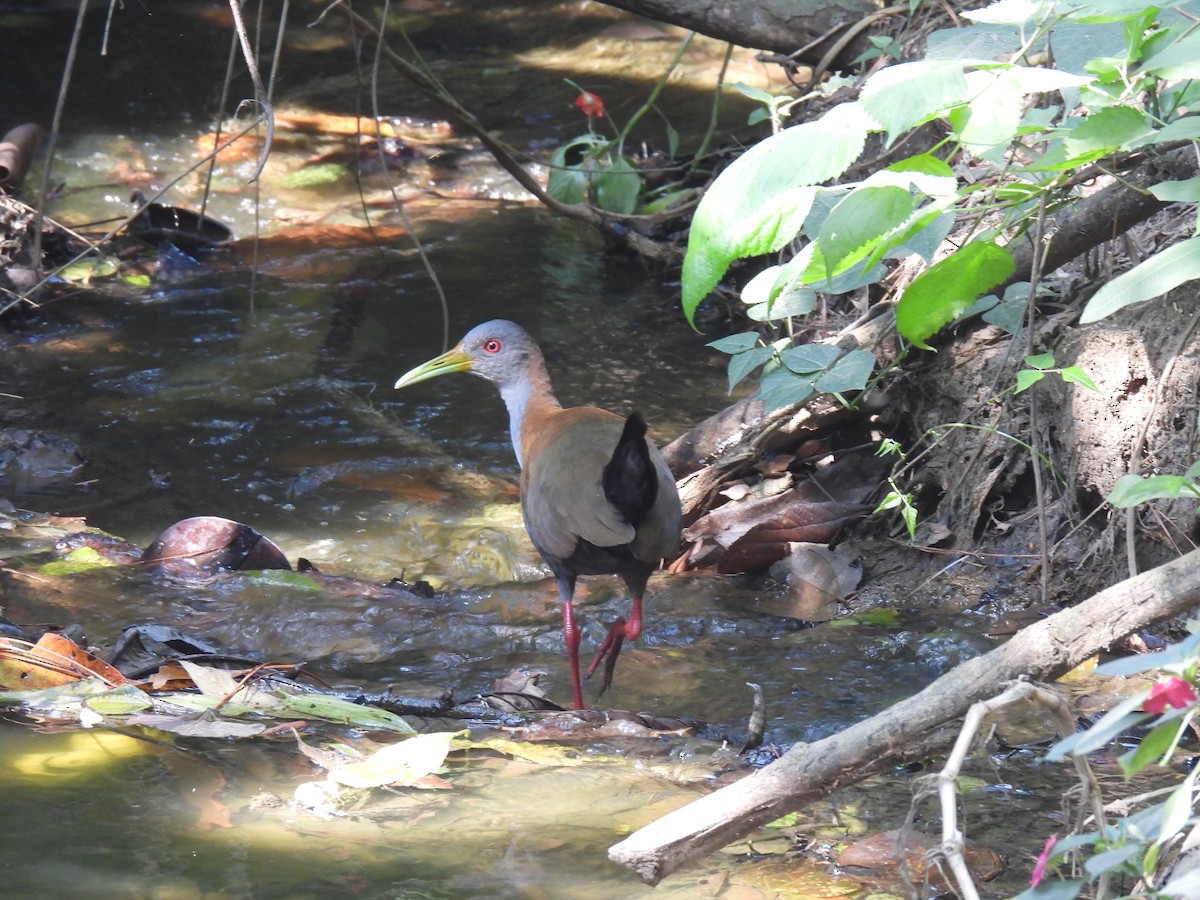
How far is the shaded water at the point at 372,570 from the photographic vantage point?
2.40m

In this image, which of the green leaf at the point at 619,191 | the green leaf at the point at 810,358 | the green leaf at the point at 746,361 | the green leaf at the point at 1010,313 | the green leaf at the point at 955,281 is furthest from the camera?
the green leaf at the point at 619,191

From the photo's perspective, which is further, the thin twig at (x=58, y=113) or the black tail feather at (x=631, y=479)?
the black tail feather at (x=631, y=479)

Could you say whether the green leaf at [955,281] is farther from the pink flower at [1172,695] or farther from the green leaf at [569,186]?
the green leaf at [569,186]

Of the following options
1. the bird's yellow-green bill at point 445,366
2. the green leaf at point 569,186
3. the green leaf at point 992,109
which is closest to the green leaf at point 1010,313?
the green leaf at point 992,109

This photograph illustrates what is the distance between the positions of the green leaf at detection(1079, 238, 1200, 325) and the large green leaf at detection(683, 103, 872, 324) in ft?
1.56

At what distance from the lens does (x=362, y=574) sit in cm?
495

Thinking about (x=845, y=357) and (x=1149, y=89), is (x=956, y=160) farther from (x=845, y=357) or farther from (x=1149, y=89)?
(x=1149, y=89)

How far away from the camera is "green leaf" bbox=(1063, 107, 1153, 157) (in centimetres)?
174

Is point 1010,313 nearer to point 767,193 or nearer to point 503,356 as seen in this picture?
point 503,356

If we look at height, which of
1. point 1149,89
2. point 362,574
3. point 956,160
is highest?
point 1149,89

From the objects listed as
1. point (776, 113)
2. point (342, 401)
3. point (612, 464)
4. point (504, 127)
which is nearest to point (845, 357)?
point (612, 464)

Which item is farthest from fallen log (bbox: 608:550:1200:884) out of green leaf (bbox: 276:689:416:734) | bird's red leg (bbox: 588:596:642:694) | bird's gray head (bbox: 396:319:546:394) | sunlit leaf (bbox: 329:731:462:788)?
bird's gray head (bbox: 396:319:546:394)

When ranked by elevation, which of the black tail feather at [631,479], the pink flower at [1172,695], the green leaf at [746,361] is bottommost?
the black tail feather at [631,479]

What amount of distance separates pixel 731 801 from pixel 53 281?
22.2 feet
